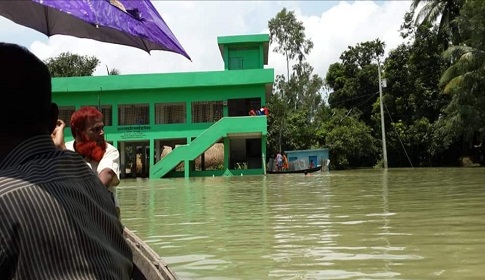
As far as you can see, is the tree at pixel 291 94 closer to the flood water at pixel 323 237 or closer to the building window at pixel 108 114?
the building window at pixel 108 114

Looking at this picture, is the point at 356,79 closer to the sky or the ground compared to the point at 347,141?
closer to the sky

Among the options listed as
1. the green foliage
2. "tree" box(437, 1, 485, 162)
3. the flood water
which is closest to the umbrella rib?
the flood water

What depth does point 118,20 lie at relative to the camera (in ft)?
5.23

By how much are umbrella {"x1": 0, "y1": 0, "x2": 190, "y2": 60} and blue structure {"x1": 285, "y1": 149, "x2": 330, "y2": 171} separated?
22675mm

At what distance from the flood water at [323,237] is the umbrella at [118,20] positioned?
2.17m

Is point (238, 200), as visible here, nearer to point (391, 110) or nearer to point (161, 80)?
point (161, 80)

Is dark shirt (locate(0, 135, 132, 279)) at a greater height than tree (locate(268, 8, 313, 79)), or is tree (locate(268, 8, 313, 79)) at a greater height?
tree (locate(268, 8, 313, 79))

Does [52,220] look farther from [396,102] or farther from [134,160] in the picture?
[396,102]

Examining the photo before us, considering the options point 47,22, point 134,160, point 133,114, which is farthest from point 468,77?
point 47,22

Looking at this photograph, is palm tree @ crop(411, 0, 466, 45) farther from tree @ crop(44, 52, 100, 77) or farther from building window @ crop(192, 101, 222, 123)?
tree @ crop(44, 52, 100, 77)

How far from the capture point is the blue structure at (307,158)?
973 inches

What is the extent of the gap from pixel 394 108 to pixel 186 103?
560 inches

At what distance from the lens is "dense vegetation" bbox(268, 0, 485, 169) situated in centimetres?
2673

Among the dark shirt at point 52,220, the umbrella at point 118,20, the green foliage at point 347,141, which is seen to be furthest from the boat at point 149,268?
the green foliage at point 347,141
